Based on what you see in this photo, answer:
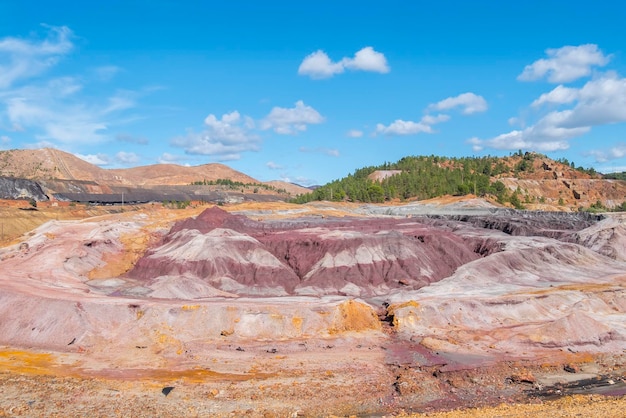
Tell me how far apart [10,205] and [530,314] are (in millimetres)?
101272

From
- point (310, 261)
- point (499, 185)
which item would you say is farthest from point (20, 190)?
point (499, 185)

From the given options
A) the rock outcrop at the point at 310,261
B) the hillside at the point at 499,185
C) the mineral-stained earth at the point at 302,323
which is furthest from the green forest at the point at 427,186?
the rock outcrop at the point at 310,261

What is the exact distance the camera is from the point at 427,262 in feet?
198

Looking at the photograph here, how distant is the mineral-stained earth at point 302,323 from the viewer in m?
27.8

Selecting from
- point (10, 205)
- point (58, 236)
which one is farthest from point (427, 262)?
point (10, 205)

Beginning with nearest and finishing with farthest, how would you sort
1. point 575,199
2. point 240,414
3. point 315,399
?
point 240,414 → point 315,399 → point 575,199

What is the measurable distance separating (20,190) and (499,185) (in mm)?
128152

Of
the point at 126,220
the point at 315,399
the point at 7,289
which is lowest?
the point at 315,399

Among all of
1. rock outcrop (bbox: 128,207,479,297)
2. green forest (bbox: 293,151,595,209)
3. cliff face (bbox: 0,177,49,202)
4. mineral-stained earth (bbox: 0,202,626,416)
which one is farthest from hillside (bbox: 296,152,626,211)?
rock outcrop (bbox: 128,207,479,297)

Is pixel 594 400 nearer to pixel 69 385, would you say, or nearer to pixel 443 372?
pixel 443 372

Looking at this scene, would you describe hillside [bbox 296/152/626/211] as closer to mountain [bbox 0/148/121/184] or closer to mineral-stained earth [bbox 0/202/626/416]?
mineral-stained earth [bbox 0/202/626/416]

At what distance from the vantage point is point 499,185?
5846 inches

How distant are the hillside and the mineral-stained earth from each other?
76228mm

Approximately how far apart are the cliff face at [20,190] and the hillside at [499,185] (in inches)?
Answer: 2772
